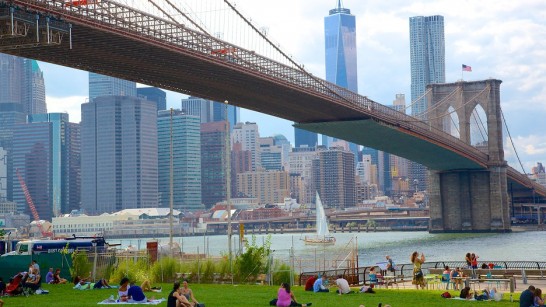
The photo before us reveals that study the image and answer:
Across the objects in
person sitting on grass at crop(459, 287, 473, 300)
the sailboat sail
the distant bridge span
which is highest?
the distant bridge span

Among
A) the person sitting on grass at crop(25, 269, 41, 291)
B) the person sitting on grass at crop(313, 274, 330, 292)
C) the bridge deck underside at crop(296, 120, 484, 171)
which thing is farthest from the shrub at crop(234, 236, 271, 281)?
the bridge deck underside at crop(296, 120, 484, 171)

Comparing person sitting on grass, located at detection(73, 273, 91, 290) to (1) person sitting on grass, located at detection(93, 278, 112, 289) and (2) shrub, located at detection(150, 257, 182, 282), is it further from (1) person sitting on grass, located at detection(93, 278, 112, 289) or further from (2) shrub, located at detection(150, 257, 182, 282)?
(2) shrub, located at detection(150, 257, 182, 282)

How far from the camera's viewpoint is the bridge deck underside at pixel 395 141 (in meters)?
72.5

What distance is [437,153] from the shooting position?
286 ft

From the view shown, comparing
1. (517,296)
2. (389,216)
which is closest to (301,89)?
(517,296)

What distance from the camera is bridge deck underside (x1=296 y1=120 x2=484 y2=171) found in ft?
238

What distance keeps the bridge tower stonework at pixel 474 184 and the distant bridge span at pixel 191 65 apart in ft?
43.6

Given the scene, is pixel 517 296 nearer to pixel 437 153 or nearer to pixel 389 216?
pixel 437 153

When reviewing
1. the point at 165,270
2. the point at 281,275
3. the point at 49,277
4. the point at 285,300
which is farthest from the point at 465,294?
the point at 49,277

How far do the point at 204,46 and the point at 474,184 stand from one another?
55.4m

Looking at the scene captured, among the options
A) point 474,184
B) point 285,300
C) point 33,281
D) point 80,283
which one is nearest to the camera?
point 285,300

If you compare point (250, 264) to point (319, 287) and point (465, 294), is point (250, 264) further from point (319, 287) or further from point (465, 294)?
point (465, 294)

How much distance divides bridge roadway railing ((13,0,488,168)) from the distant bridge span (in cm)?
6

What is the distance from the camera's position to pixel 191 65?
167 feet
